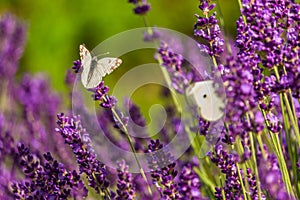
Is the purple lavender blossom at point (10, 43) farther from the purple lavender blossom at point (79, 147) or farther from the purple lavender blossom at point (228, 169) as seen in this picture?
the purple lavender blossom at point (228, 169)

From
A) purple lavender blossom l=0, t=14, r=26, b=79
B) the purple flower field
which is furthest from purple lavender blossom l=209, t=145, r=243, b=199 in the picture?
purple lavender blossom l=0, t=14, r=26, b=79

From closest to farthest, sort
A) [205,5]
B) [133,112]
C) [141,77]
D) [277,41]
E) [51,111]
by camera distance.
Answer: [277,41] → [205,5] → [133,112] → [51,111] → [141,77]

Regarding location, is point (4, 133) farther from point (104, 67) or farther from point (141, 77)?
point (141, 77)

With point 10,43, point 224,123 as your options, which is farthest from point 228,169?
point 10,43

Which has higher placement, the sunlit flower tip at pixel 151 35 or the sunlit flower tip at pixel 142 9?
the sunlit flower tip at pixel 142 9

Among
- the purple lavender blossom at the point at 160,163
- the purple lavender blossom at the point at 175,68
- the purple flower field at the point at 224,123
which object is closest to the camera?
the purple flower field at the point at 224,123

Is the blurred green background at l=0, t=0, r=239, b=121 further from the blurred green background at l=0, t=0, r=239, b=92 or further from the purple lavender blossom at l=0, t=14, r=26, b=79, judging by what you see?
the purple lavender blossom at l=0, t=14, r=26, b=79

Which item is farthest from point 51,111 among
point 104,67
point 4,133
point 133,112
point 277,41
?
point 277,41

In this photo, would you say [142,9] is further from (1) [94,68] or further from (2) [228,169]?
(2) [228,169]

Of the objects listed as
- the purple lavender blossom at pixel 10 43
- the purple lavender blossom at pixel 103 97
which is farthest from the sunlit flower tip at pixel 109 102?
the purple lavender blossom at pixel 10 43
